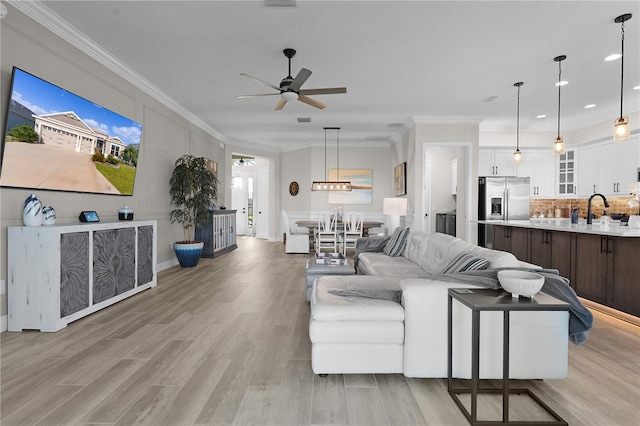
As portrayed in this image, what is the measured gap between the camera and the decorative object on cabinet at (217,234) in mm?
7406

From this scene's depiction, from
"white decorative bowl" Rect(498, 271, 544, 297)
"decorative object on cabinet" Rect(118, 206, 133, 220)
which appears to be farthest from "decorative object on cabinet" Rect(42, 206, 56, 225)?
"white decorative bowl" Rect(498, 271, 544, 297)

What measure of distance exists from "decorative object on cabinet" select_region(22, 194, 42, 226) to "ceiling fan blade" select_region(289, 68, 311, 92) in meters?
2.68

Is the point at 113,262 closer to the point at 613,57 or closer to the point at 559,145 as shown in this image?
the point at 559,145

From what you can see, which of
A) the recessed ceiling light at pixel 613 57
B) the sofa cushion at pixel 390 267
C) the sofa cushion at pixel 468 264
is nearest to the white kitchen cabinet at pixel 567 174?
the recessed ceiling light at pixel 613 57

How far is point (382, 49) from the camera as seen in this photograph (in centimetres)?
402

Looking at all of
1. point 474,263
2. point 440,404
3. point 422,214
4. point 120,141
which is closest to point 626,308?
point 474,263

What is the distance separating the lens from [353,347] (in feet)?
7.45

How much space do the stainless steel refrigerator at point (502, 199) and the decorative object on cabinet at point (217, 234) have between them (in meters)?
5.45

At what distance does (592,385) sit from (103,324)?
3851 millimetres

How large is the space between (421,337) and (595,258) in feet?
9.26

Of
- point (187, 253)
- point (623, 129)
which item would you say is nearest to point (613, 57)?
point (623, 129)

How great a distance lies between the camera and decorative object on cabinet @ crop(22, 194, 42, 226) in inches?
122

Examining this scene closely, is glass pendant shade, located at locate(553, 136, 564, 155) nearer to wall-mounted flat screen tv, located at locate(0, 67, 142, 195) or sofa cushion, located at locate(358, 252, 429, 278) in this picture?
sofa cushion, located at locate(358, 252, 429, 278)

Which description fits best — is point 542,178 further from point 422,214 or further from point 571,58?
point 571,58
